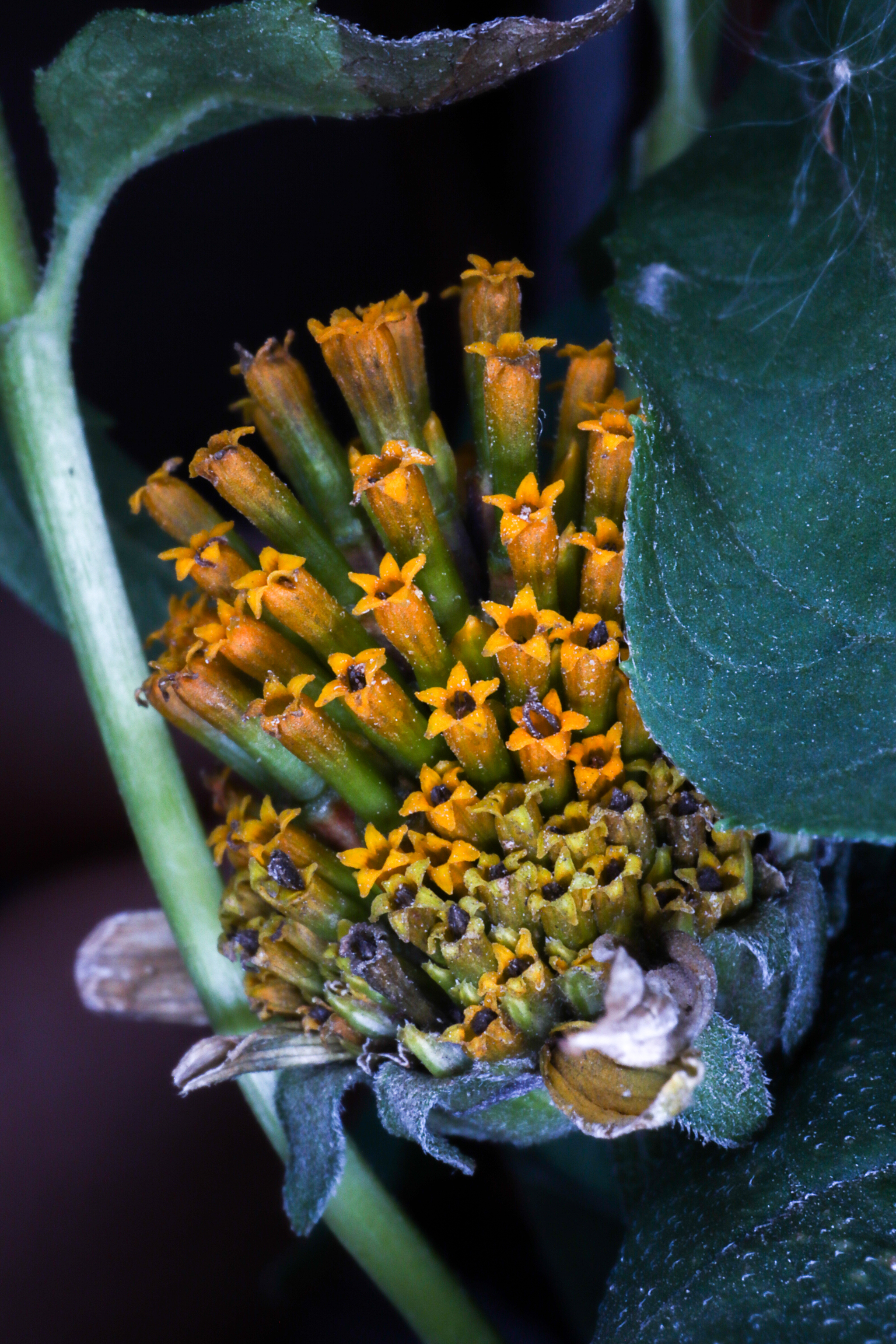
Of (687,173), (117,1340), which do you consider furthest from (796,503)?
(117,1340)

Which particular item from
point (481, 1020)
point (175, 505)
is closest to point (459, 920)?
point (481, 1020)

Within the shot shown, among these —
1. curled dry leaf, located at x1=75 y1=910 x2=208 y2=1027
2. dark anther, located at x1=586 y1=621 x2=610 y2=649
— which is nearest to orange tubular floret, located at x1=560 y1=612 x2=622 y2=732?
dark anther, located at x1=586 y1=621 x2=610 y2=649

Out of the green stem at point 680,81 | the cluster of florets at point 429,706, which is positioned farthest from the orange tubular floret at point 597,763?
the green stem at point 680,81

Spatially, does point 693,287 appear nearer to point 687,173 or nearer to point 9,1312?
point 687,173

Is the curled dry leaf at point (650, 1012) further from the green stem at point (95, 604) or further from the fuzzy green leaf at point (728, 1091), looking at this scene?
the green stem at point (95, 604)

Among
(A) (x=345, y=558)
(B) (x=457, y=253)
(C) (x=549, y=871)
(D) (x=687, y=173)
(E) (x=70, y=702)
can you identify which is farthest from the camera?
(E) (x=70, y=702)

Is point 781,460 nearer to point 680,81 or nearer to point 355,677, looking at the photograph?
point 355,677

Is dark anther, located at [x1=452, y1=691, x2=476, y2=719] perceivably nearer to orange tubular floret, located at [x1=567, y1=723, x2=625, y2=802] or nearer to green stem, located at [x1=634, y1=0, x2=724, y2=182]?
orange tubular floret, located at [x1=567, y1=723, x2=625, y2=802]
